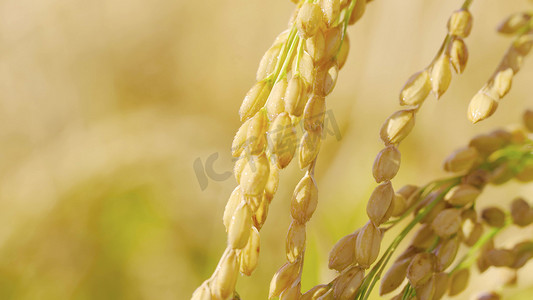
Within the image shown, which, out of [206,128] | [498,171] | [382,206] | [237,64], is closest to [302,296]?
[382,206]

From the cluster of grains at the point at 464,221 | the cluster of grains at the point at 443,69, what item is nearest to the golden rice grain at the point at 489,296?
the cluster of grains at the point at 464,221

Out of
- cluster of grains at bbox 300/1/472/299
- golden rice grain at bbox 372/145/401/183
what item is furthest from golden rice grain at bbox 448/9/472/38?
golden rice grain at bbox 372/145/401/183

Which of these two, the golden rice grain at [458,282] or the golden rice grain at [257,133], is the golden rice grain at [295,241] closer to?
the golden rice grain at [257,133]

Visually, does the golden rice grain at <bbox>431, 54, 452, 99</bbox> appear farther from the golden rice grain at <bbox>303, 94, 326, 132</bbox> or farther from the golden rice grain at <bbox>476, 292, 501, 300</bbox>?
the golden rice grain at <bbox>476, 292, 501, 300</bbox>

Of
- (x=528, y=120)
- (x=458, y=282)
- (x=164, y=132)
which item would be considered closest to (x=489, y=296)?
(x=458, y=282)

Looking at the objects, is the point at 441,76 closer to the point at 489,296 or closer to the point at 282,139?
the point at 282,139

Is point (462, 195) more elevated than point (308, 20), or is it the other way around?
point (308, 20)
